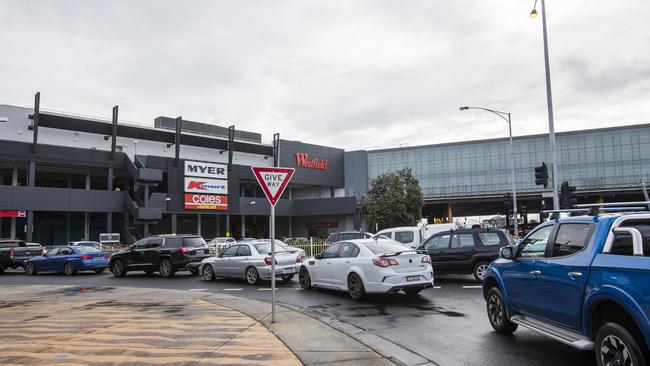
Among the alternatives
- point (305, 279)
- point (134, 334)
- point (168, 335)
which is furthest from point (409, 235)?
point (134, 334)

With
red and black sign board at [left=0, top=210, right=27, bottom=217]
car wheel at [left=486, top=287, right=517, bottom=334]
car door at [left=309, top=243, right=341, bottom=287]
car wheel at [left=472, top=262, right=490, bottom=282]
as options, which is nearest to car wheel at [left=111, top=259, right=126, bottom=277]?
car door at [left=309, top=243, right=341, bottom=287]

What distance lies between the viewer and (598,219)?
5.52 metres

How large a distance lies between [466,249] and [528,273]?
8.18m

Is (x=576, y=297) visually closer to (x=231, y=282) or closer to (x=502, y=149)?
(x=231, y=282)

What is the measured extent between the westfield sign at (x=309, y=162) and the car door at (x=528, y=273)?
55.7 metres

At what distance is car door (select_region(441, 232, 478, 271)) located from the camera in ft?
47.6

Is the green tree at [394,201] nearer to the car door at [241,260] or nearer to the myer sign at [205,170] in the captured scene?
the myer sign at [205,170]

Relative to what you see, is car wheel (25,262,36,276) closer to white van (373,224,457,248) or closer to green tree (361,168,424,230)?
white van (373,224,457,248)

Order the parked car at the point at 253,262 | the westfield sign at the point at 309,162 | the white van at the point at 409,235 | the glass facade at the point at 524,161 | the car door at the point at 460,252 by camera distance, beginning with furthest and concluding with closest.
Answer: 1. the glass facade at the point at 524,161
2. the westfield sign at the point at 309,162
3. the white van at the point at 409,235
4. the parked car at the point at 253,262
5. the car door at the point at 460,252

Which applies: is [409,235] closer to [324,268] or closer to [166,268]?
[324,268]

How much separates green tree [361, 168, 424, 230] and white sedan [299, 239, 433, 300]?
31265 mm

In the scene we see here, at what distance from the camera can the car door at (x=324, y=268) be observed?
1279cm

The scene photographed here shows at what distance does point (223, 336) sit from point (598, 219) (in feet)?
18.2

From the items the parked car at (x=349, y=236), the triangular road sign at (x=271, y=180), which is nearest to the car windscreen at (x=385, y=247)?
the triangular road sign at (x=271, y=180)
